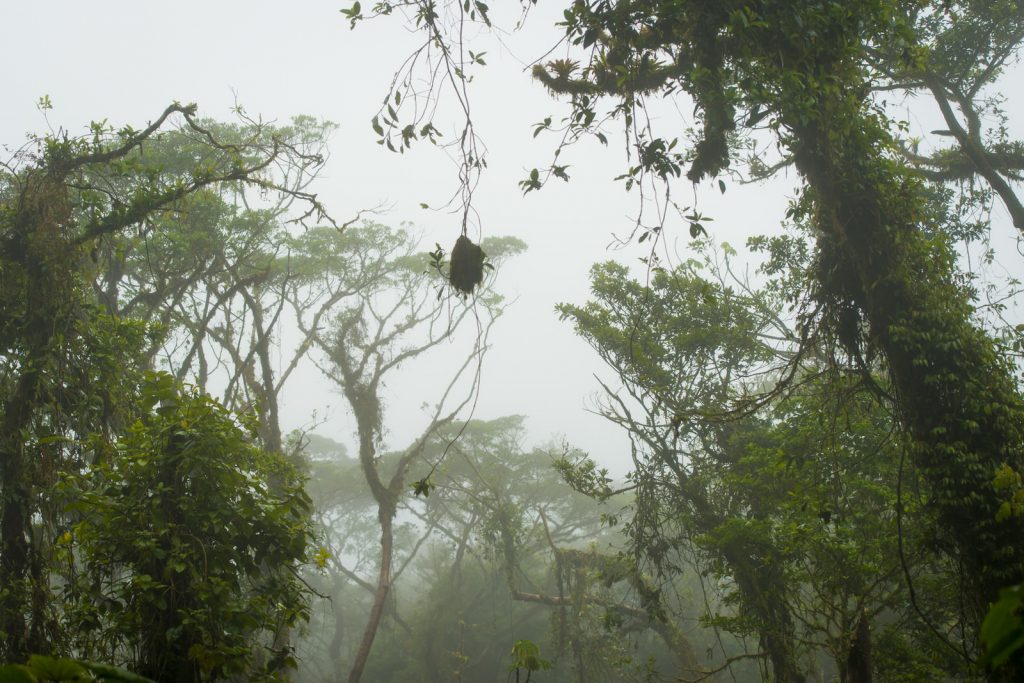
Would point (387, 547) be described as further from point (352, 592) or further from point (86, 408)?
point (352, 592)

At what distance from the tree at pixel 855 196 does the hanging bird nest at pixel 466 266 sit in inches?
19.7

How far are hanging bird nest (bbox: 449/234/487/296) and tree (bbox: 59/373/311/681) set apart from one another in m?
1.59

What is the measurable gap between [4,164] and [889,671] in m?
8.90

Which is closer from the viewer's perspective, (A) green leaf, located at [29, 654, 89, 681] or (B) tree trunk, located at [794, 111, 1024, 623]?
(A) green leaf, located at [29, 654, 89, 681]

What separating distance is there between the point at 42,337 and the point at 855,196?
5.87 m

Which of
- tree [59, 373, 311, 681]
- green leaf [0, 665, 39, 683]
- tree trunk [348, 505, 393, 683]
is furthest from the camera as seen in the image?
tree trunk [348, 505, 393, 683]

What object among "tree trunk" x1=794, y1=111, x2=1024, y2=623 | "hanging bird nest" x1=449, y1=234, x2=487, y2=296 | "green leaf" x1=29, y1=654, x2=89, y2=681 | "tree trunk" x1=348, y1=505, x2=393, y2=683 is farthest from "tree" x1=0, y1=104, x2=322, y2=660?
"tree trunk" x1=348, y1=505, x2=393, y2=683

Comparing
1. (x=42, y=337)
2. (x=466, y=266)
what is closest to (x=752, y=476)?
(x=466, y=266)

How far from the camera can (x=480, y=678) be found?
18.2m

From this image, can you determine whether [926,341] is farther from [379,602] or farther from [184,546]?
[379,602]

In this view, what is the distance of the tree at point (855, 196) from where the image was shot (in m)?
3.53

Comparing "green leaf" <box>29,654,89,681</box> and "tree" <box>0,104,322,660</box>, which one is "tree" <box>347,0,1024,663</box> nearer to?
"green leaf" <box>29,654,89,681</box>

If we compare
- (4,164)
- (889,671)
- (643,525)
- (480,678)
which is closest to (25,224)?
(4,164)

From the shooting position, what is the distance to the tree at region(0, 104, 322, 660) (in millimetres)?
4457
